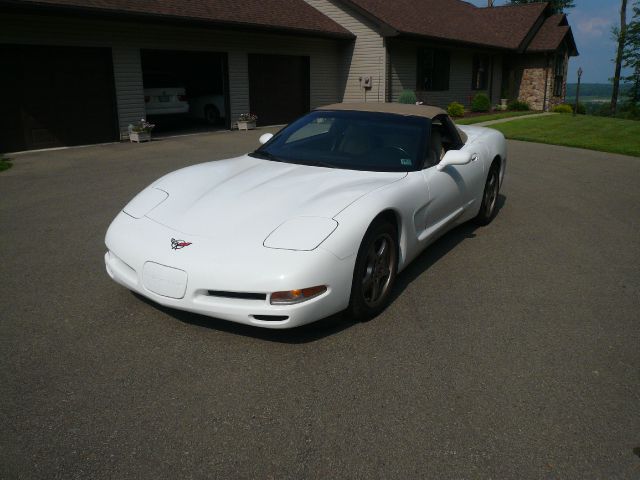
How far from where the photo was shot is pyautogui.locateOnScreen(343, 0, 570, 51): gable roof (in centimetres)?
2108

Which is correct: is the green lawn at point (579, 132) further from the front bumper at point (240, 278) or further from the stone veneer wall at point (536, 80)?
the front bumper at point (240, 278)

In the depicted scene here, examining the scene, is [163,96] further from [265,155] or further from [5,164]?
[265,155]

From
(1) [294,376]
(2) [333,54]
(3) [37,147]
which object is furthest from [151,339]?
(2) [333,54]

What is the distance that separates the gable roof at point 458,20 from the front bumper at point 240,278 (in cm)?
1821

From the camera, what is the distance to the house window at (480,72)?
27562mm

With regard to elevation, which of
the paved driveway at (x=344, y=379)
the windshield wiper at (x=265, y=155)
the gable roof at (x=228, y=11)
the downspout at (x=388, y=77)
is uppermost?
the gable roof at (x=228, y=11)

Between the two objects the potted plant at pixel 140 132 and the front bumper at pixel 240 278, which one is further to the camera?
the potted plant at pixel 140 132

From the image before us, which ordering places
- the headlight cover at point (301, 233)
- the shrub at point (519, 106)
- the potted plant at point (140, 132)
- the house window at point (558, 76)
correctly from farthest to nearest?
the house window at point (558, 76) → the shrub at point (519, 106) → the potted plant at point (140, 132) → the headlight cover at point (301, 233)

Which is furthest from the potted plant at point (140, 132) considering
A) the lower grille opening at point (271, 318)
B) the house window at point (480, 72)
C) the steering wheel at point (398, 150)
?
the house window at point (480, 72)

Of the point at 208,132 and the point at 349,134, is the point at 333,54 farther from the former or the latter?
the point at 349,134

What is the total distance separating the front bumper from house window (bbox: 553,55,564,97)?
31.4 metres

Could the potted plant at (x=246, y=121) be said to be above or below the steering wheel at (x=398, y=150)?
below

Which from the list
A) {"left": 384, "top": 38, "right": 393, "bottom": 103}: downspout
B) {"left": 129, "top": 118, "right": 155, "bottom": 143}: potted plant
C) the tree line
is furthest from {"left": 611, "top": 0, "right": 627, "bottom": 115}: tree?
{"left": 129, "top": 118, "right": 155, "bottom": 143}: potted plant

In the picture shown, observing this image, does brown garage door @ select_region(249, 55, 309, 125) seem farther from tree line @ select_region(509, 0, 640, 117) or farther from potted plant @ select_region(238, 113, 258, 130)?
tree line @ select_region(509, 0, 640, 117)
